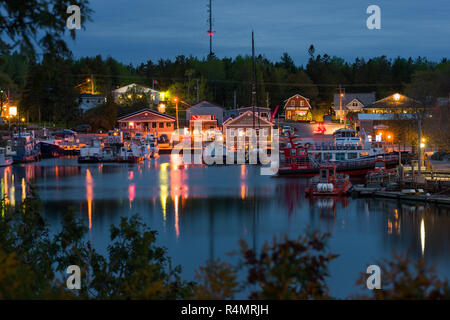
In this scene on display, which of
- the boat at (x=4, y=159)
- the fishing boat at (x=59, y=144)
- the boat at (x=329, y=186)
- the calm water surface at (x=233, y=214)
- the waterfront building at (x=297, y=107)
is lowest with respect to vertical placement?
the calm water surface at (x=233, y=214)

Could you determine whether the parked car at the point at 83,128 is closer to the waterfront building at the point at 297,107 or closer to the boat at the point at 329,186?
the waterfront building at the point at 297,107

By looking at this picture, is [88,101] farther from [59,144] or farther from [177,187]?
[177,187]

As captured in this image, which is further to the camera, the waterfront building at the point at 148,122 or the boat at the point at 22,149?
the waterfront building at the point at 148,122

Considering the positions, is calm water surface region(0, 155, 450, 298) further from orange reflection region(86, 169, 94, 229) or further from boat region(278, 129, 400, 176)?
boat region(278, 129, 400, 176)

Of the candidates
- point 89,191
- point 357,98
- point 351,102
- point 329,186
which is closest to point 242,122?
point 351,102

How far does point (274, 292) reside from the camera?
6.32m

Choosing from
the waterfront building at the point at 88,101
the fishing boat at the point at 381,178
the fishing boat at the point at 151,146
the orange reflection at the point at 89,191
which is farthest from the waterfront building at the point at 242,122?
the fishing boat at the point at 381,178

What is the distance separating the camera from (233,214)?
92.0 feet

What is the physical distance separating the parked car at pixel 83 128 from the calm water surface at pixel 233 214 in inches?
980

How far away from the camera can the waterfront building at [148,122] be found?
72.0 metres

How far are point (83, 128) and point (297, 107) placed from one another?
28.6 metres

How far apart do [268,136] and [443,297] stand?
5698 cm

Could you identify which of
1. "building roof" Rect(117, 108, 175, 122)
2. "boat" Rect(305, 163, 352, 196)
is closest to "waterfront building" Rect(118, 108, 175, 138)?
"building roof" Rect(117, 108, 175, 122)

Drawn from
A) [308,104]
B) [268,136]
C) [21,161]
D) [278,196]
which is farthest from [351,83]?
[278,196]
